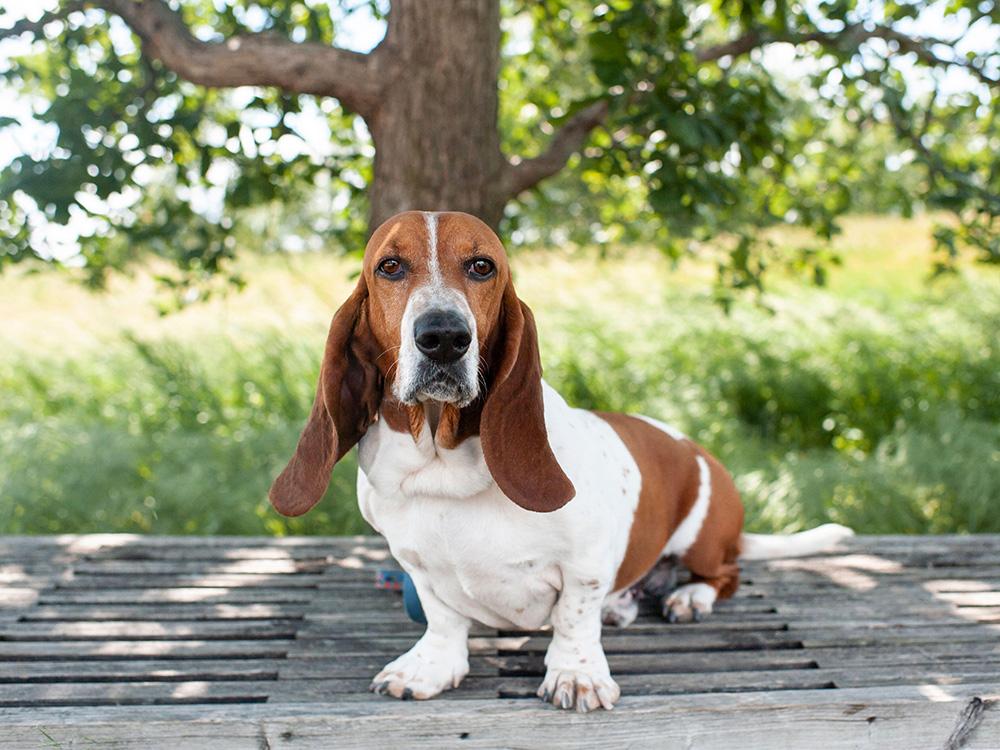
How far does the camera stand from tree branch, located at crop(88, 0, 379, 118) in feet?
11.2

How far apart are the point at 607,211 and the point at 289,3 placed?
2.08 m

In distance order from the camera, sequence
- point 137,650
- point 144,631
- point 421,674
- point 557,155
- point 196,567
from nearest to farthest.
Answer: point 421,674 < point 137,650 < point 144,631 < point 196,567 < point 557,155

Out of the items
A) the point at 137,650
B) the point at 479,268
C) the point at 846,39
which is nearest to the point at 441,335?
the point at 479,268

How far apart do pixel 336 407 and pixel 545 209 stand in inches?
133

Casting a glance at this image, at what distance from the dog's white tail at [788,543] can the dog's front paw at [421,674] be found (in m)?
1.28

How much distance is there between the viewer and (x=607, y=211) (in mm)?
5562

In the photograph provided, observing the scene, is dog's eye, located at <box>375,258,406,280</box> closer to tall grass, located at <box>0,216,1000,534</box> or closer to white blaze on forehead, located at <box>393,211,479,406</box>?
white blaze on forehead, located at <box>393,211,479,406</box>

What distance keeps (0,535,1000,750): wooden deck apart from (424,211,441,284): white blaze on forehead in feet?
3.41

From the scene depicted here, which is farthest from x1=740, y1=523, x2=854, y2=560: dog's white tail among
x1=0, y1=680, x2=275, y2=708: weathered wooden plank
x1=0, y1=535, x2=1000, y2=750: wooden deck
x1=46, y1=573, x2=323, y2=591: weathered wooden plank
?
x1=0, y1=680, x2=275, y2=708: weathered wooden plank

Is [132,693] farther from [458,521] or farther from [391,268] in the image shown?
[391,268]

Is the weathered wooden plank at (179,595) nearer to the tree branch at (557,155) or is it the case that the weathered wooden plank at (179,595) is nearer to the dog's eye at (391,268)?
the dog's eye at (391,268)

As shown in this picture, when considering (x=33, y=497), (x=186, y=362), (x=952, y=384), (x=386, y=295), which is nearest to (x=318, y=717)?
(x=386, y=295)

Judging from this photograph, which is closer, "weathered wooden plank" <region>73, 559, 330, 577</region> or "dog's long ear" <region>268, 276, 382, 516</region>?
"dog's long ear" <region>268, 276, 382, 516</region>

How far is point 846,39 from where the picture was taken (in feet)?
12.6
